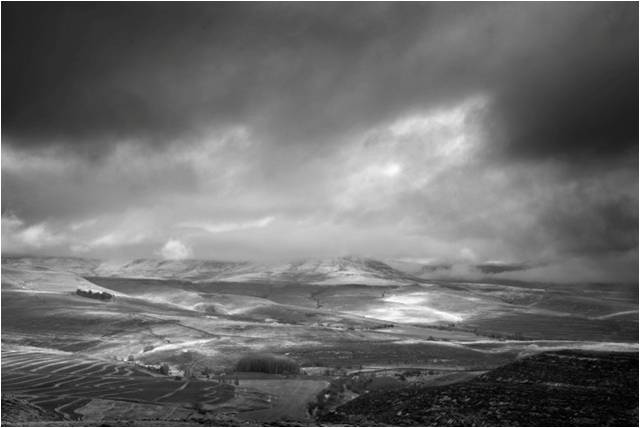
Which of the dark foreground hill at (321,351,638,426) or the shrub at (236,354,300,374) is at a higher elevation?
the dark foreground hill at (321,351,638,426)

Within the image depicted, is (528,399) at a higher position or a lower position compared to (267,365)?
higher

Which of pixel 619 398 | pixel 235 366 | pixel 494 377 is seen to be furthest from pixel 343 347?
pixel 619 398

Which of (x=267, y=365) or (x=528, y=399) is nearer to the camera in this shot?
(x=528, y=399)

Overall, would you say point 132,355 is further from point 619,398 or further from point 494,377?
point 619,398

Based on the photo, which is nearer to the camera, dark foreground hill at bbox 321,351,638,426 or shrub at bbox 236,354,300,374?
dark foreground hill at bbox 321,351,638,426
